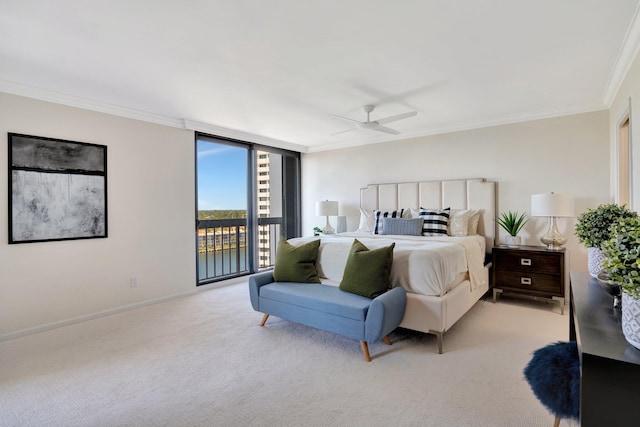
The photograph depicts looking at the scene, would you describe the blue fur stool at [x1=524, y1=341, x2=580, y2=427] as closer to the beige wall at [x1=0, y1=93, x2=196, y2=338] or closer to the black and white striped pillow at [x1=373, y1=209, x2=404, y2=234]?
the black and white striped pillow at [x1=373, y1=209, x2=404, y2=234]

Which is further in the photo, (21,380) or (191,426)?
(21,380)

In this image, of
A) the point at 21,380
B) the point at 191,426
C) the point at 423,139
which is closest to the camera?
the point at 191,426

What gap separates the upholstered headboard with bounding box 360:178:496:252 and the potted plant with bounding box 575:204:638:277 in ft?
8.28

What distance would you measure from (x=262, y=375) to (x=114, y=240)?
260 cm

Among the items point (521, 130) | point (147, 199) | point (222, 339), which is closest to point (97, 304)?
point (147, 199)

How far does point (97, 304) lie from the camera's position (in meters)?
3.59

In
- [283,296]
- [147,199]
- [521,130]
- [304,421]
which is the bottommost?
[304,421]

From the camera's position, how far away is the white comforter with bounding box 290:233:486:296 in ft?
9.04

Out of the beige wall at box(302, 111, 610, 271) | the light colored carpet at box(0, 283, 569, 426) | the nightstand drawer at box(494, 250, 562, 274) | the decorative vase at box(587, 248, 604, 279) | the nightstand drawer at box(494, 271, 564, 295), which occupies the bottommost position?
the light colored carpet at box(0, 283, 569, 426)

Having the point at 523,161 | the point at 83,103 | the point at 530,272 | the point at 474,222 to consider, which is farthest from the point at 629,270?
the point at 83,103

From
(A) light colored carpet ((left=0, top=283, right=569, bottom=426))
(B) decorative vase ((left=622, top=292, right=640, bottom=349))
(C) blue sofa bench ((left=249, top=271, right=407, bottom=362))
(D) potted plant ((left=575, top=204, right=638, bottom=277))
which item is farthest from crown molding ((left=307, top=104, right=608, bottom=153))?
(B) decorative vase ((left=622, top=292, right=640, bottom=349))

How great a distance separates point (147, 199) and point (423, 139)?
4.05m

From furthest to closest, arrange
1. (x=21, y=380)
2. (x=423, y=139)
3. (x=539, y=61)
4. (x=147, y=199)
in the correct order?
1. (x=423, y=139)
2. (x=147, y=199)
3. (x=539, y=61)
4. (x=21, y=380)

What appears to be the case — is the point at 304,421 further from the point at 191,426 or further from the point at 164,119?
the point at 164,119
